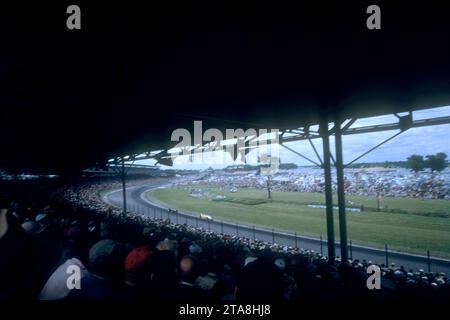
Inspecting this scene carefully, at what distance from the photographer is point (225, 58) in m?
2.84

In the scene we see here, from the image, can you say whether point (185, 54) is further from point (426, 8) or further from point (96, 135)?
point (96, 135)

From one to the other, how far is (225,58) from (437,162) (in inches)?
3329

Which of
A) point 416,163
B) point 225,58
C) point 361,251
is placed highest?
point 225,58

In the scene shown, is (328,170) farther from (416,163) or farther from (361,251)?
(416,163)

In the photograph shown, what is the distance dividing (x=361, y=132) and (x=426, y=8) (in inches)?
179

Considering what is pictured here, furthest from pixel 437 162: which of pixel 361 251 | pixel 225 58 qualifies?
pixel 225 58

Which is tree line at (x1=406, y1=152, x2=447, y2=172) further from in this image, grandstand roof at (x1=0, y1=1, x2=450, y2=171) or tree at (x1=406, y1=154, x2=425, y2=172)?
grandstand roof at (x1=0, y1=1, x2=450, y2=171)

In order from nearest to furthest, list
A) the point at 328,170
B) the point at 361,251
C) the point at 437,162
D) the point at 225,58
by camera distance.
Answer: the point at 225,58
the point at 328,170
the point at 361,251
the point at 437,162

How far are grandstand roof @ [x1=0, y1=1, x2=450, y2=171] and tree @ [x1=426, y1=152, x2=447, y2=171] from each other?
8020cm

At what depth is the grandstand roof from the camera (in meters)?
2.02

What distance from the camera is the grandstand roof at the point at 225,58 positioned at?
202 centimetres
